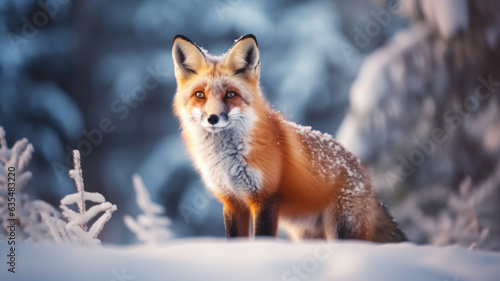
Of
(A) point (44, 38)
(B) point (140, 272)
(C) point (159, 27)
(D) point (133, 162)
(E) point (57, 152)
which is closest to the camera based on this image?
(B) point (140, 272)

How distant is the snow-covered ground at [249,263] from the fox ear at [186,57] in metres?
0.99

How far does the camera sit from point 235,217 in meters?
2.14

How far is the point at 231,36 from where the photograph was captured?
3.21 metres

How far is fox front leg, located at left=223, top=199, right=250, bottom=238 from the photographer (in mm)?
2125

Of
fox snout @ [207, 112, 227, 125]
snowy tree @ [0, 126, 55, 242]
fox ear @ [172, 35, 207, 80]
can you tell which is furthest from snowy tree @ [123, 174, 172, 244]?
fox snout @ [207, 112, 227, 125]

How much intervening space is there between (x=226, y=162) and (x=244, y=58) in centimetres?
57

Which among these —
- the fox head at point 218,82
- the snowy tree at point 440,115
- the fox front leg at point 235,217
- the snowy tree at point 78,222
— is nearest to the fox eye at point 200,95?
the fox head at point 218,82

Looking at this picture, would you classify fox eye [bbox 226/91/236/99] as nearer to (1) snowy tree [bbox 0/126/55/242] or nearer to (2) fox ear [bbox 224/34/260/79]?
(2) fox ear [bbox 224/34/260/79]

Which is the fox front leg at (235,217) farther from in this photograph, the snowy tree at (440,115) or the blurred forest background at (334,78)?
the snowy tree at (440,115)

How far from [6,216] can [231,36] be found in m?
2.08

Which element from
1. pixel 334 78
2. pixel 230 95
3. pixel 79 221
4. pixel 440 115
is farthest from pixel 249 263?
pixel 440 115

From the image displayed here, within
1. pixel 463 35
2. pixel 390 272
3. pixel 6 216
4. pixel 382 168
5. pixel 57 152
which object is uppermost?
pixel 463 35

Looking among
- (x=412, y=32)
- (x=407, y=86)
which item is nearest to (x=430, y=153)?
(x=407, y=86)

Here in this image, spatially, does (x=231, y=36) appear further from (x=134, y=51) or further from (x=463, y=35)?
(x=463, y=35)
